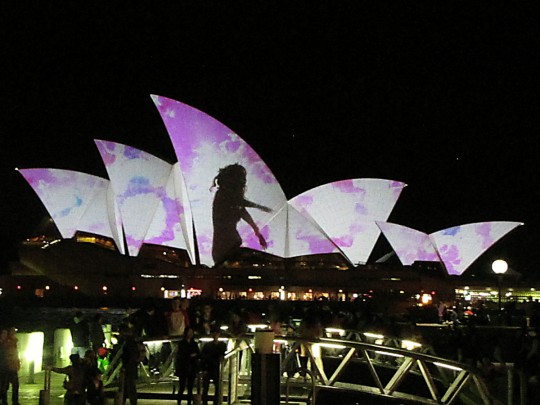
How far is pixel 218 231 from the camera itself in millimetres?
33531

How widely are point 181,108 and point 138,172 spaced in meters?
4.29

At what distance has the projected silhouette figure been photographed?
102 ft

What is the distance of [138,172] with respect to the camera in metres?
31.3

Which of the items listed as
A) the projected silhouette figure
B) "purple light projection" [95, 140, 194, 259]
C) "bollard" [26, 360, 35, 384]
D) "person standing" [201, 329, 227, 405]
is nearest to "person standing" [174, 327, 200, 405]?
"person standing" [201, 329, 227, 405]

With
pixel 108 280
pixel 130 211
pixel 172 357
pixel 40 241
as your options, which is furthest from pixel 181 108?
pixel 172 357

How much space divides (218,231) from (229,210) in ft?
4.52

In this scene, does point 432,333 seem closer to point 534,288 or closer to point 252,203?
point 252,203

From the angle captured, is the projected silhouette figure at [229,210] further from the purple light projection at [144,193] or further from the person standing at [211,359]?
the person standing at [211,359]

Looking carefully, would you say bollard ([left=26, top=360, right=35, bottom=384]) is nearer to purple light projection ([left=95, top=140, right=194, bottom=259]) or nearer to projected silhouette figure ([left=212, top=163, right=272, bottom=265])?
projected silhouette figure ([left=212, top=163, right=272, bottom=265])

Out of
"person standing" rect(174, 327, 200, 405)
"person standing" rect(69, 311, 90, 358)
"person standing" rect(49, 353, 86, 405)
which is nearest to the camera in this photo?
"person standing" rect(49, 353, 86, 405)

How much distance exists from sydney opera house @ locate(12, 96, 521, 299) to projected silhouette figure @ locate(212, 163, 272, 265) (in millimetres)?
52

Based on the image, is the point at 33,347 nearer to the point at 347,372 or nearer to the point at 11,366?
the point at 11,366

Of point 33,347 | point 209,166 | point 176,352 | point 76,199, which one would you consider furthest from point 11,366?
point 76,199

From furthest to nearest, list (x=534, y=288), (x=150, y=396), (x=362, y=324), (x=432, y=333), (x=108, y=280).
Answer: (x=534, y=288)
(x=108, y=280)
(x=432, y=333)
(x=362, y=324)
(x=150, y=396)
